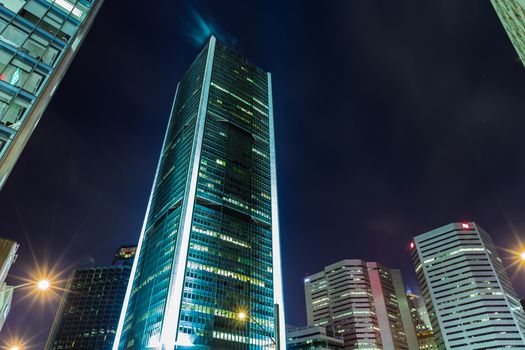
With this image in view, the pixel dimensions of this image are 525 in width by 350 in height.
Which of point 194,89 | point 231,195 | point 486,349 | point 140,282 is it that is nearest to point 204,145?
point 231,195

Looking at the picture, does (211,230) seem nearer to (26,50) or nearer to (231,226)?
(231,226)

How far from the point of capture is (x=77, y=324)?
195 m

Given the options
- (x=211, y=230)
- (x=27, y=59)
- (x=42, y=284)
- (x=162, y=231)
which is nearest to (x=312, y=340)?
(x=211, y=230)

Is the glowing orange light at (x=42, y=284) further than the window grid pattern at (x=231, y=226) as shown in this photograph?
No

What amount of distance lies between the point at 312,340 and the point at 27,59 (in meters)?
188

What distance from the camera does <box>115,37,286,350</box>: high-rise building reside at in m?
99.2

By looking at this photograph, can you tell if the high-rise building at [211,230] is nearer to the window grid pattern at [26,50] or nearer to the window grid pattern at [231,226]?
the window grid pattern at [231,226]

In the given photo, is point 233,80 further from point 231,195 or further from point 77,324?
point 77,324

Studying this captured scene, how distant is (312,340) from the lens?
17762 cm

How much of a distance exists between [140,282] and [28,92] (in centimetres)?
11055

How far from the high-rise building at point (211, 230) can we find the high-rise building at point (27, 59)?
238 feet

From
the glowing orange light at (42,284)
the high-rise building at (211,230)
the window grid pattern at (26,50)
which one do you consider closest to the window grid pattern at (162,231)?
the high-rise building at (211,230)

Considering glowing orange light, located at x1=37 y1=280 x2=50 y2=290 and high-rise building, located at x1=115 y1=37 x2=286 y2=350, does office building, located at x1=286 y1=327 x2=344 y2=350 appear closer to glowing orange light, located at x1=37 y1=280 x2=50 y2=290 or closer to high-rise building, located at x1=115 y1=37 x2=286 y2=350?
high-rise building, located at x1=115 y1=37 x2=286 y2=350

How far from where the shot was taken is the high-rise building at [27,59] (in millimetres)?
20031
